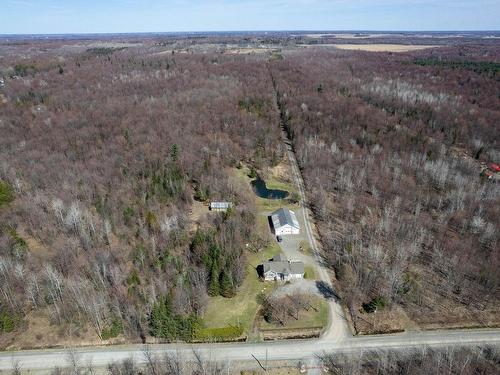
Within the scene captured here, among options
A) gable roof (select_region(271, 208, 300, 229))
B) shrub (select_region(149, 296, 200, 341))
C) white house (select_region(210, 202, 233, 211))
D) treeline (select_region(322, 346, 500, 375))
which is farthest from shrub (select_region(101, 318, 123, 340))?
white house (select_region(210, 202, 233, 211))

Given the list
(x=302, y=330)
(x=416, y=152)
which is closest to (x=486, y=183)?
(x=416, y=152)

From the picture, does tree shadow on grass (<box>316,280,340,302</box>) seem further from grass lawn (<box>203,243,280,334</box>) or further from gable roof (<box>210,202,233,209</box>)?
gable roof (<box>210,202,233,209</box>)

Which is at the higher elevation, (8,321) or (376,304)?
(8,321)

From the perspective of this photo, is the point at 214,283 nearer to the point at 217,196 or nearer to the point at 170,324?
the point at 170,324

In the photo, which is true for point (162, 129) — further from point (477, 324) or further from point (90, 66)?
point (90, 66)

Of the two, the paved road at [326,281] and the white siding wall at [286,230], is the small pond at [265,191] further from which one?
the white siding wall at [286,230]

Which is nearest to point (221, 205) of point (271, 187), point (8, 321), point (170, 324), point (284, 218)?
point (284, 218)
